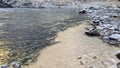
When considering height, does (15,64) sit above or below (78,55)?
Answer: above

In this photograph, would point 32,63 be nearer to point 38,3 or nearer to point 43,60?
Answer: point 43,60

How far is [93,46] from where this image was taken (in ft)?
46.4

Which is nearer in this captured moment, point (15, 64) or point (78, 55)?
point (15, 64)

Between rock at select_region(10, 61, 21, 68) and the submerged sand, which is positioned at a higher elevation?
rock at select_region(10, 61, 21, 68)

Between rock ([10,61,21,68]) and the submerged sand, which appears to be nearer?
rock ([10,61,21,68])

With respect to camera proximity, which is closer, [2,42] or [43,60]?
[43,60]

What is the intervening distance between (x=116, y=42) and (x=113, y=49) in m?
1.52

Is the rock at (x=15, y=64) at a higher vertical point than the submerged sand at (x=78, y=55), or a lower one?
higher

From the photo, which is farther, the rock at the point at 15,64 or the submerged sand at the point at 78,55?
the submerged sand at the point at 78,55

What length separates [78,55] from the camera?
12.1 metres

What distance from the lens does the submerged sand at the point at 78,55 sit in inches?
417

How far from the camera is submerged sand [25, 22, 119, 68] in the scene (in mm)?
10602

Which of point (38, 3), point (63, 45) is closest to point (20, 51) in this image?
point (63, 45)

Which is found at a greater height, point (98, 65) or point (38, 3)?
point (98, 65)
